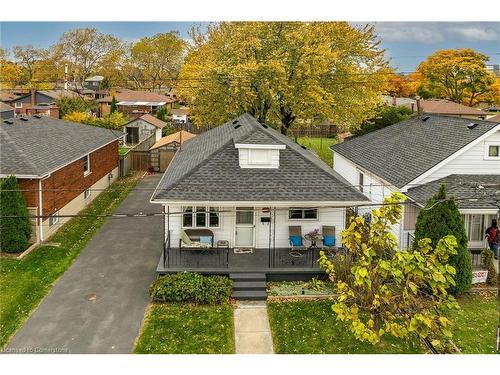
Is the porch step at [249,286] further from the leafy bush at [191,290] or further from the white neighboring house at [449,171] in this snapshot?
the white neighboring house at [449,171]

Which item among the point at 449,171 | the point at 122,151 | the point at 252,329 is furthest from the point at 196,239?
the point at 122,151

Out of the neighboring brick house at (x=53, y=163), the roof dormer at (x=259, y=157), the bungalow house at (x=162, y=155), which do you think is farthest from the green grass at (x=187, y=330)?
the bungalow house at (x=162, y=155)

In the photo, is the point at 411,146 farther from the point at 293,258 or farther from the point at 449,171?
the point at 293,258

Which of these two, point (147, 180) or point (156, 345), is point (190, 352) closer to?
point (156, 345)

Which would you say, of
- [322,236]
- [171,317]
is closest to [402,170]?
[322,236]

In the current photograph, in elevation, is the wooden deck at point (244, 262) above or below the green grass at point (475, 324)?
above
